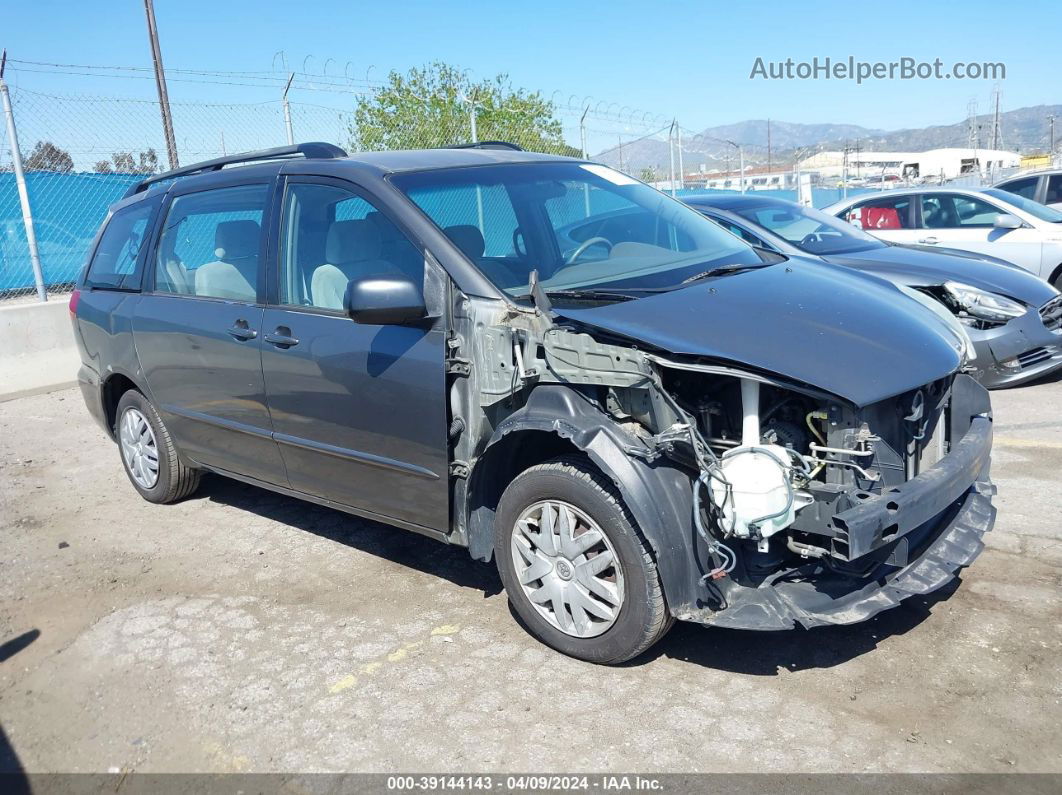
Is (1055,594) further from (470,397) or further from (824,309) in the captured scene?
(470,397)

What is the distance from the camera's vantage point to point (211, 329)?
458cm

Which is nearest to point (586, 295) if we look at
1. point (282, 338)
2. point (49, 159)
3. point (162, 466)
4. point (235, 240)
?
point (282, 338)

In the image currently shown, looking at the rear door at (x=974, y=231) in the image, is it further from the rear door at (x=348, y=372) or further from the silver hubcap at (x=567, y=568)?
the silver hubcap at (x=567, y=568)

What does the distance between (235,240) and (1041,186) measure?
11201mm

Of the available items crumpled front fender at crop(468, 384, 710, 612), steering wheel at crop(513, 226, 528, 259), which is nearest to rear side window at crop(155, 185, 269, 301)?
steering wheel at crop(513, 226, 528, 259)

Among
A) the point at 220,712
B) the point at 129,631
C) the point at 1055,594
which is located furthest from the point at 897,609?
the point at 129,631

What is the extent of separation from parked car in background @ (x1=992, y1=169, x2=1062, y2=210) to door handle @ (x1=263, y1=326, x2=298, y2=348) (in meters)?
10.6

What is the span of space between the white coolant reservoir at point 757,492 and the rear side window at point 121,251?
3.79 meters

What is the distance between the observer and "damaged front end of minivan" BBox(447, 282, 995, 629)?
9.70 feet

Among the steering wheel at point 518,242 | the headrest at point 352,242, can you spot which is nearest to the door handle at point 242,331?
the headrest at point 352,242

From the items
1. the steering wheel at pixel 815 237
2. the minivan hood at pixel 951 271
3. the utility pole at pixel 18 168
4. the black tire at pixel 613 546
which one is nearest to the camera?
the black tire at pixel 613 546

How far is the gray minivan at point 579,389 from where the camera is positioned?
10.0 ft

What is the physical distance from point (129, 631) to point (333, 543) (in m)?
1.15

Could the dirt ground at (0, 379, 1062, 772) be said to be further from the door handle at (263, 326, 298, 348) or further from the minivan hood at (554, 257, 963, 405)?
the door handle at (263, 326, 298, 348)
